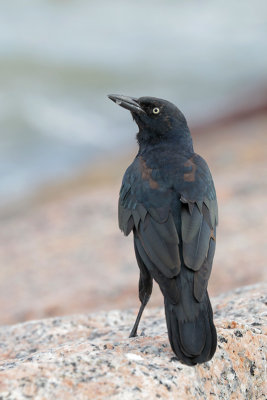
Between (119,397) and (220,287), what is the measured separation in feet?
12.9

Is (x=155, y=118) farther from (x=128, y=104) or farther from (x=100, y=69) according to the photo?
(x=100, y=69)

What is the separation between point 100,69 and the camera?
88.6ft

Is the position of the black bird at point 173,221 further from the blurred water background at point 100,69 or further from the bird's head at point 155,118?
the blurred water background at point 100,69

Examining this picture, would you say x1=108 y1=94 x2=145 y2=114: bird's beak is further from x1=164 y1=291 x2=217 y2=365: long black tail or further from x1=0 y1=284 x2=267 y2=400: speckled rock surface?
x1=164 y1=291 x2=217 y2=365: long black tail

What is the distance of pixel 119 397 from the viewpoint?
2881mm

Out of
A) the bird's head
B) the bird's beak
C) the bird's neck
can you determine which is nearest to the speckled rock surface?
the bird's neck

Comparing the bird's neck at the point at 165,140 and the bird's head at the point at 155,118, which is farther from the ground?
the bird's head at the point at 155,118

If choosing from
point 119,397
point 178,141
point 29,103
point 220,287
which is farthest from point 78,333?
point 29,103

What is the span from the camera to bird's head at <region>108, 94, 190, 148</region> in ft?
15.7

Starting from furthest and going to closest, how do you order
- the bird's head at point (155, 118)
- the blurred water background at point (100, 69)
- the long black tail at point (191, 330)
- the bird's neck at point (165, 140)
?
the blurred water background at point (100, 69), the bird's head at point (155, 118), the bird's neck at point (165, 140), the long black tail at point (191, 330)

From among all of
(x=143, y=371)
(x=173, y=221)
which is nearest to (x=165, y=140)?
(x=173, y=221)

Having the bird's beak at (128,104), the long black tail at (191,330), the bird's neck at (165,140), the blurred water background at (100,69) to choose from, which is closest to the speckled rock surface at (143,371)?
the long black tail at (191,330)

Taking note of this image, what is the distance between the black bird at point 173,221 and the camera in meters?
3.32

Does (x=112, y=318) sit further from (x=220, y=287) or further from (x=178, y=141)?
(x=220, y=287)
